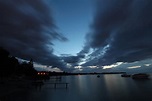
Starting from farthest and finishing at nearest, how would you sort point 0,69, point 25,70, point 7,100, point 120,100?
point 25,70
point 0,69
point 120,100
point 7,100

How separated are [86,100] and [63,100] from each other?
7.22m

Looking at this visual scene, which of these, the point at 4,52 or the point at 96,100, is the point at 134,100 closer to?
the point at 96,100

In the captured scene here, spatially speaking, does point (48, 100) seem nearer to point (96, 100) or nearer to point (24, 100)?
point (24, 100)

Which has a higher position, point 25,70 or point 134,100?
point 25,70

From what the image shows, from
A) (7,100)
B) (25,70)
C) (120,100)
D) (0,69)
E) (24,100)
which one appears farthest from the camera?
(25,70)

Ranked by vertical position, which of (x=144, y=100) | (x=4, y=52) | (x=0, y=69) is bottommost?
(x=144, y=100)

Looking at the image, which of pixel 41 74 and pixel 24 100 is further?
pixel 41 74

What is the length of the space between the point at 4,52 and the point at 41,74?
306ft

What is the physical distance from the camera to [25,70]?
522 ft

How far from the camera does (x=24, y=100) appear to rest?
164 ft

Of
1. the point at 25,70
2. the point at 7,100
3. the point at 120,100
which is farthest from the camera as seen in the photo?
the point at 25,70

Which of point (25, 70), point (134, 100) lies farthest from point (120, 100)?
point (25, 70)

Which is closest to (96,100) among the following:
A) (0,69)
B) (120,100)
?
(120,100)

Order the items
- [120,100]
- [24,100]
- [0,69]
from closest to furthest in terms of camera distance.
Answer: [24,100], [120,100], [0,69]
